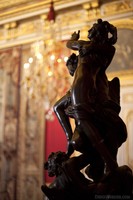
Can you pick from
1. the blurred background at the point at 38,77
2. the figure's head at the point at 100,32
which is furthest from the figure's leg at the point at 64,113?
the blurred background at the point at 38,77

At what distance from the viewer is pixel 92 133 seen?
1453 millimetres

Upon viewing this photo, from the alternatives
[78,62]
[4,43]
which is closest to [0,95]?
[4,43]

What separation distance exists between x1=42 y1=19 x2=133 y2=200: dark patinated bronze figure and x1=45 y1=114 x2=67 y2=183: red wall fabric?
14.9 feet

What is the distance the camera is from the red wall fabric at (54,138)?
620 cm

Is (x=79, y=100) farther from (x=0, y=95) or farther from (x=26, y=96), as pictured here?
(x=0, y=95)

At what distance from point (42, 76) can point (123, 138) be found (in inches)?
172

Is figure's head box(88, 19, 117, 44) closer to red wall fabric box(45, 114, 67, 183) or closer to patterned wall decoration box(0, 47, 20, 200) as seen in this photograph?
red wall fabric box(45, 114, 67, 183)

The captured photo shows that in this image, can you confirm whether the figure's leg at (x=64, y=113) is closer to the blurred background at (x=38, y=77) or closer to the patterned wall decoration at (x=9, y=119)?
the blurred background at (x=38, y=77)

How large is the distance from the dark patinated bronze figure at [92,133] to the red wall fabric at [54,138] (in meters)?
4.53

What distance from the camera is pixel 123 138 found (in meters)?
1.61

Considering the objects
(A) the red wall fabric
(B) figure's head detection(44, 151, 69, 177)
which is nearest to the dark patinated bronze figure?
(B) figure's head detection(44, 151, 69, 177)

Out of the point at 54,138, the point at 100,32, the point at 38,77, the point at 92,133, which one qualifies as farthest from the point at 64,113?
the point at 54,138

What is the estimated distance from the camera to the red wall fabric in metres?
6.20

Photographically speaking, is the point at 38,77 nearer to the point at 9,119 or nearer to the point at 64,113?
the point at 9,119
